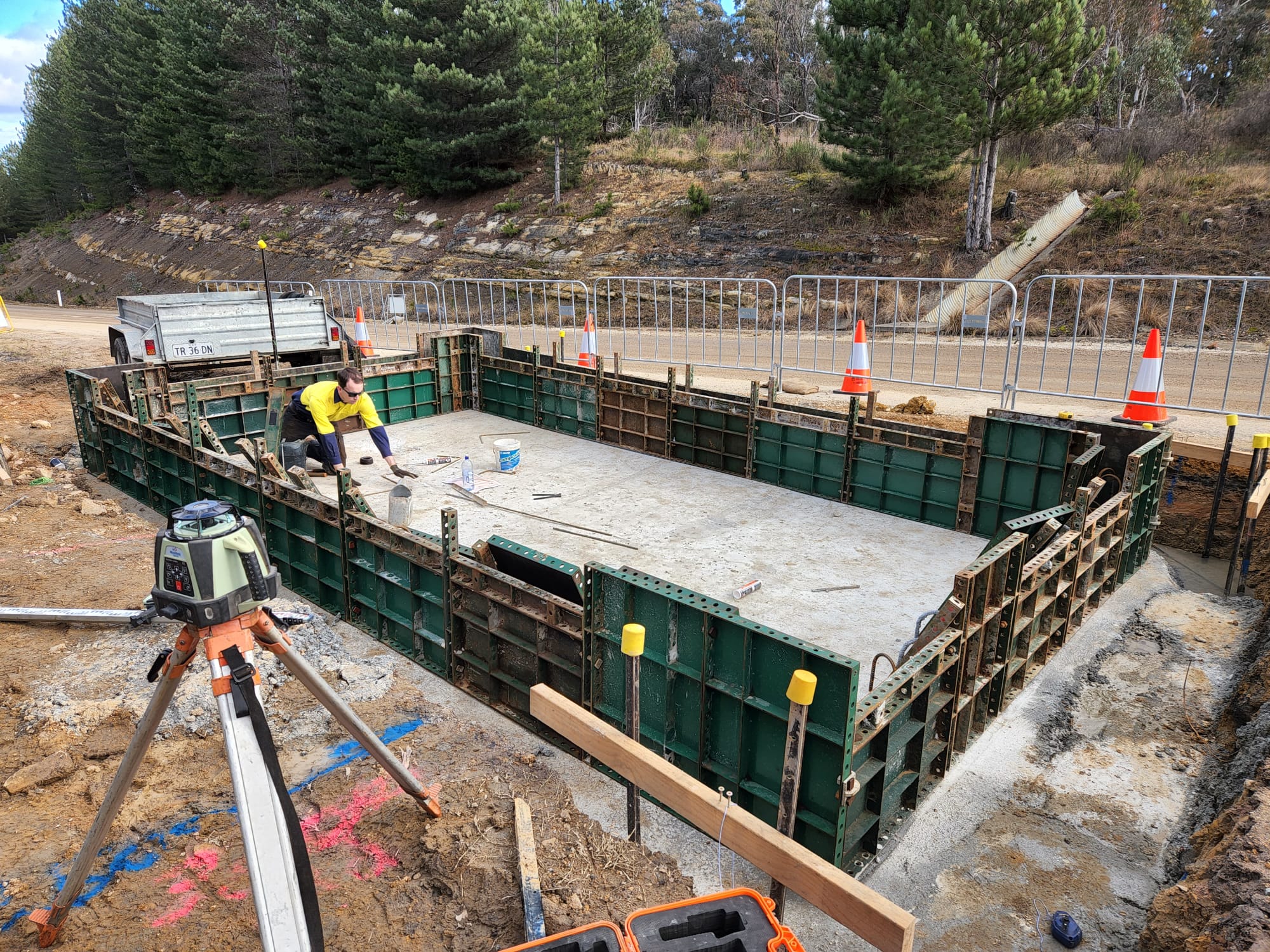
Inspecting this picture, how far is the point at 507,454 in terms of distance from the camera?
11.9 meters

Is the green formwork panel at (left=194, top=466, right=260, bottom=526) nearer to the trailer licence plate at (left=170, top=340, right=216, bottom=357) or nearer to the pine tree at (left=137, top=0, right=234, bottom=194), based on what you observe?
the trailer licence plate at (left=170, top=340, right=216, bottom=357)

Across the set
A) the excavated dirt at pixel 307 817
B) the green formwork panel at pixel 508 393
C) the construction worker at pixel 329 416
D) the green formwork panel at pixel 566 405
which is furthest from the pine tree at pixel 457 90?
the excavated dirt at pixel 307 817

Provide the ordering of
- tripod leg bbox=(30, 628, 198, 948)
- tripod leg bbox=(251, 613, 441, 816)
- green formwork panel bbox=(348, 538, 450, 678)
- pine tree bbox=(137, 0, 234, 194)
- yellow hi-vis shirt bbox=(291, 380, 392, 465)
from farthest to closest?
pine tree bbox=(137, 0, 234, 194) → yellow hi-vis shirt bbox=(291, 380, 392, 465) → green formwork panel bbox=(348, 538, 450, 678) → tripod leg bbox=(251, 613, 441, 816) → tripod leg bbox=(30, 628, 198, 948)

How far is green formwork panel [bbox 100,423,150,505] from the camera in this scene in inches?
420

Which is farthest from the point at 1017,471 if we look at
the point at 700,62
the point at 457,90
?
the point at 700,62

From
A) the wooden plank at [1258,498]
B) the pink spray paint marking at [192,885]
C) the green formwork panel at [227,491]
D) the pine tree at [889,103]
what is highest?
the pine tree at [889,103]

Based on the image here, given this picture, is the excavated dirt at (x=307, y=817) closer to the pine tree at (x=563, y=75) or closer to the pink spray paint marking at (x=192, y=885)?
the pink spray paint marking at (x=192, y=885)

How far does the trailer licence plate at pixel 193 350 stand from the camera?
14.0 m

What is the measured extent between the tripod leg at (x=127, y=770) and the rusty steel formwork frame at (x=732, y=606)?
240 cm

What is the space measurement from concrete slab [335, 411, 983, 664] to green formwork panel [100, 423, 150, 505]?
277 cm

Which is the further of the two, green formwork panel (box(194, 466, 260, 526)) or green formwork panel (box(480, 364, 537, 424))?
green formwork panel (box(480, 364, 537, 424))

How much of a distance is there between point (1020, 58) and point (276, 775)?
2251 centimetres

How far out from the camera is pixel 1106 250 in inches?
829

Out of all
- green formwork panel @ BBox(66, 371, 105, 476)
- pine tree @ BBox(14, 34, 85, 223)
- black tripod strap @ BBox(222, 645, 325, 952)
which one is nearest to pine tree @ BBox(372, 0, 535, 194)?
green formwork panel @ BBox(66, 371, 105, 476)
